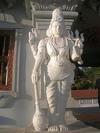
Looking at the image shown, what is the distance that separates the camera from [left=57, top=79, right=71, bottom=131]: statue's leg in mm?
6199

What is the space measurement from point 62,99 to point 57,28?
107cm

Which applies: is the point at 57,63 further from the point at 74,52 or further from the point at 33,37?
the point at 33,37

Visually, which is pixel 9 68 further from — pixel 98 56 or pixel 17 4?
pixel 98 56

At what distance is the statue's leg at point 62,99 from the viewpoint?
620 centimetres

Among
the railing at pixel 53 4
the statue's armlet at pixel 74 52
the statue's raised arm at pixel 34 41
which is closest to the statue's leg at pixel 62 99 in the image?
the statue's armlet at pixel 74 52

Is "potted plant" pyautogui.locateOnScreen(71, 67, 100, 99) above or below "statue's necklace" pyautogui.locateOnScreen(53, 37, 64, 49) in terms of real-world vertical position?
below

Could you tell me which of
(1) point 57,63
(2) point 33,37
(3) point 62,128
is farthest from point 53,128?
(2) point 33,37

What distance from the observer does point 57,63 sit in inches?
242

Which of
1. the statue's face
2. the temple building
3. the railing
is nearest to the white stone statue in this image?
the statue's face

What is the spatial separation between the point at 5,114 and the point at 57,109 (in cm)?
121

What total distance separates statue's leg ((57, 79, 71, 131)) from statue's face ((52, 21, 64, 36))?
27.9 inches

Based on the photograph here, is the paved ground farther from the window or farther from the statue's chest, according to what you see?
the statue's chest

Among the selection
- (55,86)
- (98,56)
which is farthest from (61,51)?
(98,56)

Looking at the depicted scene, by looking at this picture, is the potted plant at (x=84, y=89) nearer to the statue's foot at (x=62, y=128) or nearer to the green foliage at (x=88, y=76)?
the green foliage at (x=88, y=76)
